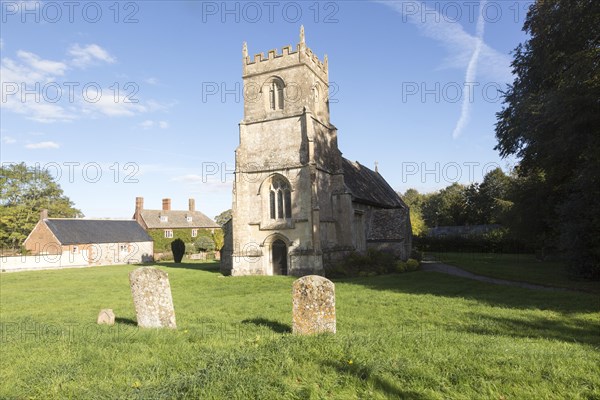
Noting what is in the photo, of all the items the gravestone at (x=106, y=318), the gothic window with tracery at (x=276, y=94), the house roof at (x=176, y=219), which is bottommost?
the gravestone at (x=106, y=318)

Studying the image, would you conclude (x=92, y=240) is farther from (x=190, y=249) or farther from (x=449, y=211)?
(x=449, y=211)

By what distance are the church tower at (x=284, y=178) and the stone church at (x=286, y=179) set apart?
61 millimetres

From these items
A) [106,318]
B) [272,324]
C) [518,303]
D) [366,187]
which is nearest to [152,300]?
[106,318]

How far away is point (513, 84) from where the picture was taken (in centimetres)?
2602

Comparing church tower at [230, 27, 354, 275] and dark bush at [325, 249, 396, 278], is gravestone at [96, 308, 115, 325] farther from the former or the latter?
dark bush at [325, 249, 396, 278]

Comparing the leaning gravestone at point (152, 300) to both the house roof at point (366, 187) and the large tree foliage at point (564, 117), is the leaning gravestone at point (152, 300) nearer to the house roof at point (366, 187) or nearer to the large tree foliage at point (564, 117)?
the large tree foliage at point (564, 117)

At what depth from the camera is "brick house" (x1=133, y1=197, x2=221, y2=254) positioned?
→ 58188 mm

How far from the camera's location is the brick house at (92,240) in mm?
44625

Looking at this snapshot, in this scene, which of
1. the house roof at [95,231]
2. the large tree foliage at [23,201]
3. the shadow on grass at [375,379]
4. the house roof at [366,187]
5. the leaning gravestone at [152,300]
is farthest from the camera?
the large tree foliage at [23,201]

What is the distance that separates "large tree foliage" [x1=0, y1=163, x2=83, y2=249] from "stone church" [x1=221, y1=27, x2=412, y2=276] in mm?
44861

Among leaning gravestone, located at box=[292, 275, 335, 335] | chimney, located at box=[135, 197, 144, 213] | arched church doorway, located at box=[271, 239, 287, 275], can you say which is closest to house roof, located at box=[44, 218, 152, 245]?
chimney, located at box=[135, 197, 144, 213]

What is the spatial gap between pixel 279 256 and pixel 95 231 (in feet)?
109

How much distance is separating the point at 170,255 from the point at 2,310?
40906 mm

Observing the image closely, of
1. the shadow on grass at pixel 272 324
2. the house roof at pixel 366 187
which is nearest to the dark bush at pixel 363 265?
the house roof at pixel 366 187
